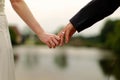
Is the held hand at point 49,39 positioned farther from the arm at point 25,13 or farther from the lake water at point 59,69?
the lake water at point 59,69

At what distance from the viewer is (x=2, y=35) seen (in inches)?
141

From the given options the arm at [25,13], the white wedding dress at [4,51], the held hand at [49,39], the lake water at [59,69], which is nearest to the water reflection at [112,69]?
the lake water at [59,69]

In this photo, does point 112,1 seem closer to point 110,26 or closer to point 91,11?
point 91,11

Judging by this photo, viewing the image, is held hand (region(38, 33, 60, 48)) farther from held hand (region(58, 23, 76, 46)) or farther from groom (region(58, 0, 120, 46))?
groom (region(58, 0, 120, 46))

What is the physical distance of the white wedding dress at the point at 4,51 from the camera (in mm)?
3570

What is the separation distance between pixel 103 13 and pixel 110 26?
145 ft

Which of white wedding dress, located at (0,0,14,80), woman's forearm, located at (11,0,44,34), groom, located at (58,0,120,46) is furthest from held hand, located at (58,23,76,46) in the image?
white wedding dress, located at (0,0,14,80)

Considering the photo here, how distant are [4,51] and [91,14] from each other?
2.18 ft

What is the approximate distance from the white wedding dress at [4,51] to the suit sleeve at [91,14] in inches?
20.4

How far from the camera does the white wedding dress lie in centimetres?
357

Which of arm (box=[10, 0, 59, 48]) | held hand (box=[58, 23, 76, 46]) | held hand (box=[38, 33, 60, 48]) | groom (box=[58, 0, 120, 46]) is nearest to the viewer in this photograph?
groom (box=[58, 0, 120, 46])

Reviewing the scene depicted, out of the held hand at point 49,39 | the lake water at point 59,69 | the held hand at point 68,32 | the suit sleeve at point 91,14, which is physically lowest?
the lake water at point 59,69

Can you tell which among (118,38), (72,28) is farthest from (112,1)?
(118,38)

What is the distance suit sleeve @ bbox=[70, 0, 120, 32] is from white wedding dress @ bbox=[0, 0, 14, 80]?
1.70 ft
